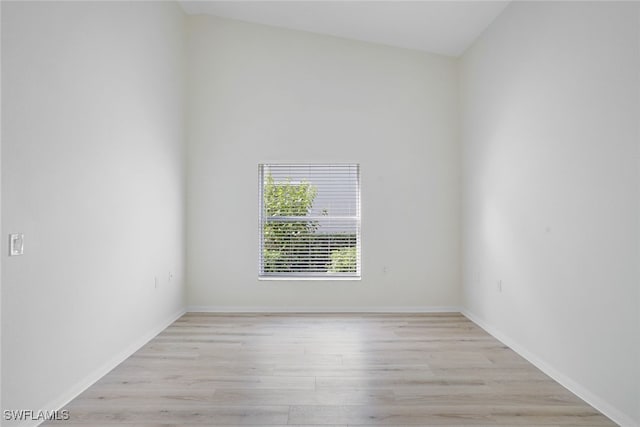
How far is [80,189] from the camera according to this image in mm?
2680

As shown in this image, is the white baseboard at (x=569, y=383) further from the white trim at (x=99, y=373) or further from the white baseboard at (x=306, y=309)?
the white trim at (x=99, y=373)

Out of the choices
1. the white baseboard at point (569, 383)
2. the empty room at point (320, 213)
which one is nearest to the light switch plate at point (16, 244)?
the empty room at point (320, 213)

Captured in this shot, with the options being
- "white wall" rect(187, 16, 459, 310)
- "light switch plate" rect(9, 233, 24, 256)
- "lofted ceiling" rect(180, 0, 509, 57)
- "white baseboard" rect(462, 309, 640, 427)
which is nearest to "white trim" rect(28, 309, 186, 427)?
"light switch plate" rect(9, 233, 24, 256)

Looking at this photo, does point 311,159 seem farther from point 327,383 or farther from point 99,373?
point 99,373

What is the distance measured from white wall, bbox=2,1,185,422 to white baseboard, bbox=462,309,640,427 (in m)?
3.17

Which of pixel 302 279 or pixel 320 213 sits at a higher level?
pixel 320 213

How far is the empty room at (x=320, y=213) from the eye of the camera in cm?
228

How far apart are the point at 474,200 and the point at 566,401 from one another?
90.5 inches

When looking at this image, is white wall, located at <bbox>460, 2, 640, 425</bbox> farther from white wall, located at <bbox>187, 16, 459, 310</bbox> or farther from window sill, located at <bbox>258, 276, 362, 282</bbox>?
window sill, located at <bbox>258, 276, 362, 282</bbox>

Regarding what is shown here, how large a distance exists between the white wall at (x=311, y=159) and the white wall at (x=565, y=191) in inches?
27.2

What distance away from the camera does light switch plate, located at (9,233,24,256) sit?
206 cm

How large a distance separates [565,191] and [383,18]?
254 centimetres

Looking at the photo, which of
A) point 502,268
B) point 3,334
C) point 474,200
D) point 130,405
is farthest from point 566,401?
point 3,334

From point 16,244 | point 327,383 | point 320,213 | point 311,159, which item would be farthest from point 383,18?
point 16,244
